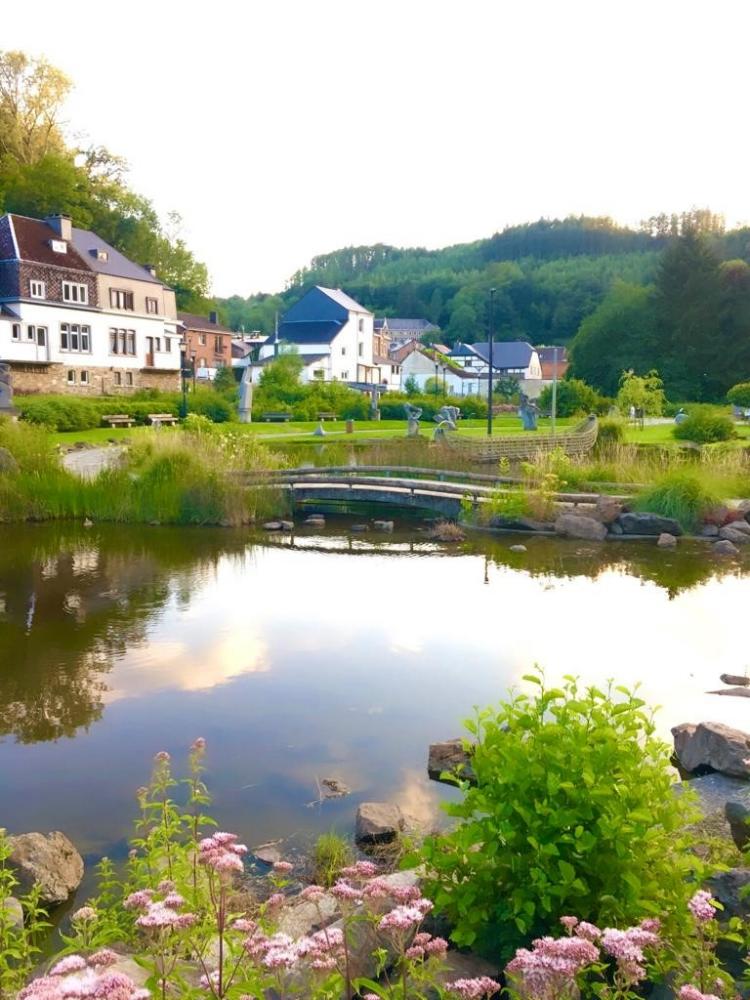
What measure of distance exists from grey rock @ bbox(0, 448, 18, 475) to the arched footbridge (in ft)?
15.1

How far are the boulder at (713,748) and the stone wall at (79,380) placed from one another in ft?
126

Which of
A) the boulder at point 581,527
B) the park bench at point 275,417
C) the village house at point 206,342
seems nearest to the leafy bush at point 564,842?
the boulder at point 581,527

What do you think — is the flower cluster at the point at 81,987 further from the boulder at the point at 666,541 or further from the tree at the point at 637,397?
the tree at the point at 637,397

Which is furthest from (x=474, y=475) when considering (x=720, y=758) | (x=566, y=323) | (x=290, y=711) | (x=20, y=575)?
(x=566, y=323)

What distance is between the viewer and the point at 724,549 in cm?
1530

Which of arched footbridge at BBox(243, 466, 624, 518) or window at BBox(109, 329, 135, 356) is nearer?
arched footbridge at BBox(243, 466, 624, 518)

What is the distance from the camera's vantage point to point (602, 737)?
12.2ft

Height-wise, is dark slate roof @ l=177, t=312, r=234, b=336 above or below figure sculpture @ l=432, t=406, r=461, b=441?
above

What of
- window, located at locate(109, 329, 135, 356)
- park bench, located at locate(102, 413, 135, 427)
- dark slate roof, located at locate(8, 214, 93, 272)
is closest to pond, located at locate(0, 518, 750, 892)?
park bench, located at locate(102, 413, 135, 427)

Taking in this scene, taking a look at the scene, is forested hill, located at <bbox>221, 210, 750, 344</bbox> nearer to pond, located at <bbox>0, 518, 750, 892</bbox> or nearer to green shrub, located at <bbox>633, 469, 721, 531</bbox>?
green shrub, located at <bbox>633, 469, 721, 531</bbox>

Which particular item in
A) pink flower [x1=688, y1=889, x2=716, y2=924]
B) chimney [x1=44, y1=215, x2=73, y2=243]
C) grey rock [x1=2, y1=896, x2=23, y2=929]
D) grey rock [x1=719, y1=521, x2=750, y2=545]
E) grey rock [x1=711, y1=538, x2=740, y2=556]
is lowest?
grey rock [x1=711, y1=538, x2=740, y2=556]

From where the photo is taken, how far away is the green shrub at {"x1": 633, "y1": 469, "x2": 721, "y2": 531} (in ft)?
55.0

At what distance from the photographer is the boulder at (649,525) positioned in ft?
54.3

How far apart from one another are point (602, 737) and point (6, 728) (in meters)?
5.72
